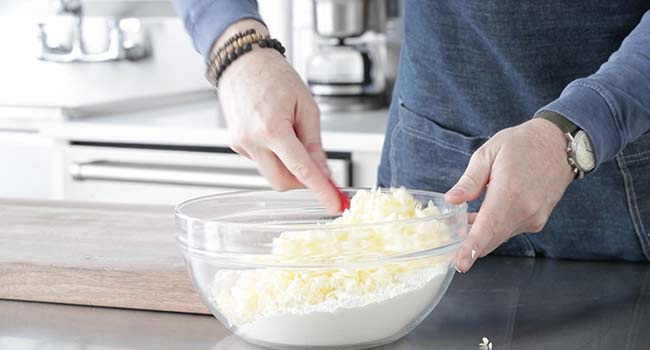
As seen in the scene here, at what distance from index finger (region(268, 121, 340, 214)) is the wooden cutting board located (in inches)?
6.0

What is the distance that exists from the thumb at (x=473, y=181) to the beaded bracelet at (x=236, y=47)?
0.89ft

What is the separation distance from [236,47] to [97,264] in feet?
0.86

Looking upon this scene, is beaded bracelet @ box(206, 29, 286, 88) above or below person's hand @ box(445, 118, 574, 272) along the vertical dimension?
above

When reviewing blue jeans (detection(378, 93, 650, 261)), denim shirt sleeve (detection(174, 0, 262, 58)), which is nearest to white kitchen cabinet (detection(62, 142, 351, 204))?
blue jeans (detection(378, 93, 650, 261))

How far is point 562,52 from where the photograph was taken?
136cm

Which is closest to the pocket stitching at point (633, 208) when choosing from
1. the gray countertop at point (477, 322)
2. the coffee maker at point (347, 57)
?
the gray countertop at point (477, 322)

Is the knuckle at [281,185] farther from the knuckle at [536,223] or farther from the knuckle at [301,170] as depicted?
the knuckle at [536,223]

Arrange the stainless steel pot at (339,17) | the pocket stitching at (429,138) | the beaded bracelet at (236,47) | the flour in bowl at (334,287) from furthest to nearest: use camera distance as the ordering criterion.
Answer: the stainless steel pot at (339,17) → the pocket stitching at (429,138) → the beaded bracelet at (236,47) → the flour in bowl at (334,287)

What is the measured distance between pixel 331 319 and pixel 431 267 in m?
0.10

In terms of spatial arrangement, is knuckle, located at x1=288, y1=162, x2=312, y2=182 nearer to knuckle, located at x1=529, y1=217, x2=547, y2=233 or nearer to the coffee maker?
knuckle, located at x1=529, y1=217, x2=547, y2=233

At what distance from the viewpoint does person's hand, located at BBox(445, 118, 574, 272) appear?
3.16 feet

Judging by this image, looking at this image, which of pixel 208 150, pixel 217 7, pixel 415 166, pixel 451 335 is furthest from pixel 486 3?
pixel 208 150

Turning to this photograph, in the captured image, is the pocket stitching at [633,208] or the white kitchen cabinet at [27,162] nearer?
the pocket stitching at [633,208]

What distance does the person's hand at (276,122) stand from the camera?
1028mm
